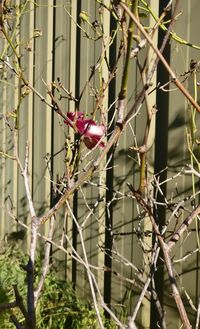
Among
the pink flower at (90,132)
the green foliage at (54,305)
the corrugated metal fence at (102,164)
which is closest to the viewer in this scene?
the pink flower at (90,132)

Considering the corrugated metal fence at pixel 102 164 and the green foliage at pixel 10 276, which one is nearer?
the corrugated metal fence at pixel 102 164

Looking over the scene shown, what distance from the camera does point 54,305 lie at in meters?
3.46

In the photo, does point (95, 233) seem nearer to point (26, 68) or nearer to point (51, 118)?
point (51, 118)

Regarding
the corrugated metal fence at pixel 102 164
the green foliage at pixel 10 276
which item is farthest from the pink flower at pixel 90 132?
the green foliage at pixel 10 276

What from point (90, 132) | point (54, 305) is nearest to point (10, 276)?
point (54, 305)

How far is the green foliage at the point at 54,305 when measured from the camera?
10.5 ft

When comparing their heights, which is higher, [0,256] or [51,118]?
[51,118]

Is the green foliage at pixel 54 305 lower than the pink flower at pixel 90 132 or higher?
lower

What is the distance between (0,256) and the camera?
14.1ft

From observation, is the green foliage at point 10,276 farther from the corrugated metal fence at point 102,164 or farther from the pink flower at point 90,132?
the pink flower at point 90,132

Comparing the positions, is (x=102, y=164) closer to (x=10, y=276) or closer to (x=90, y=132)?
(x=10, y=276)

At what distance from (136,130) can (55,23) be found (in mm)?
1325

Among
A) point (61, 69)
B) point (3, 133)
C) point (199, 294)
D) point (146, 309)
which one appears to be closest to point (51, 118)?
point (61, 69)

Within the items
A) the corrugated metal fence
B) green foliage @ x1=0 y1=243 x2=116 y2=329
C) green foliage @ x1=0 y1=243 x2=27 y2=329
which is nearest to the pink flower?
the corrugated metal fence
